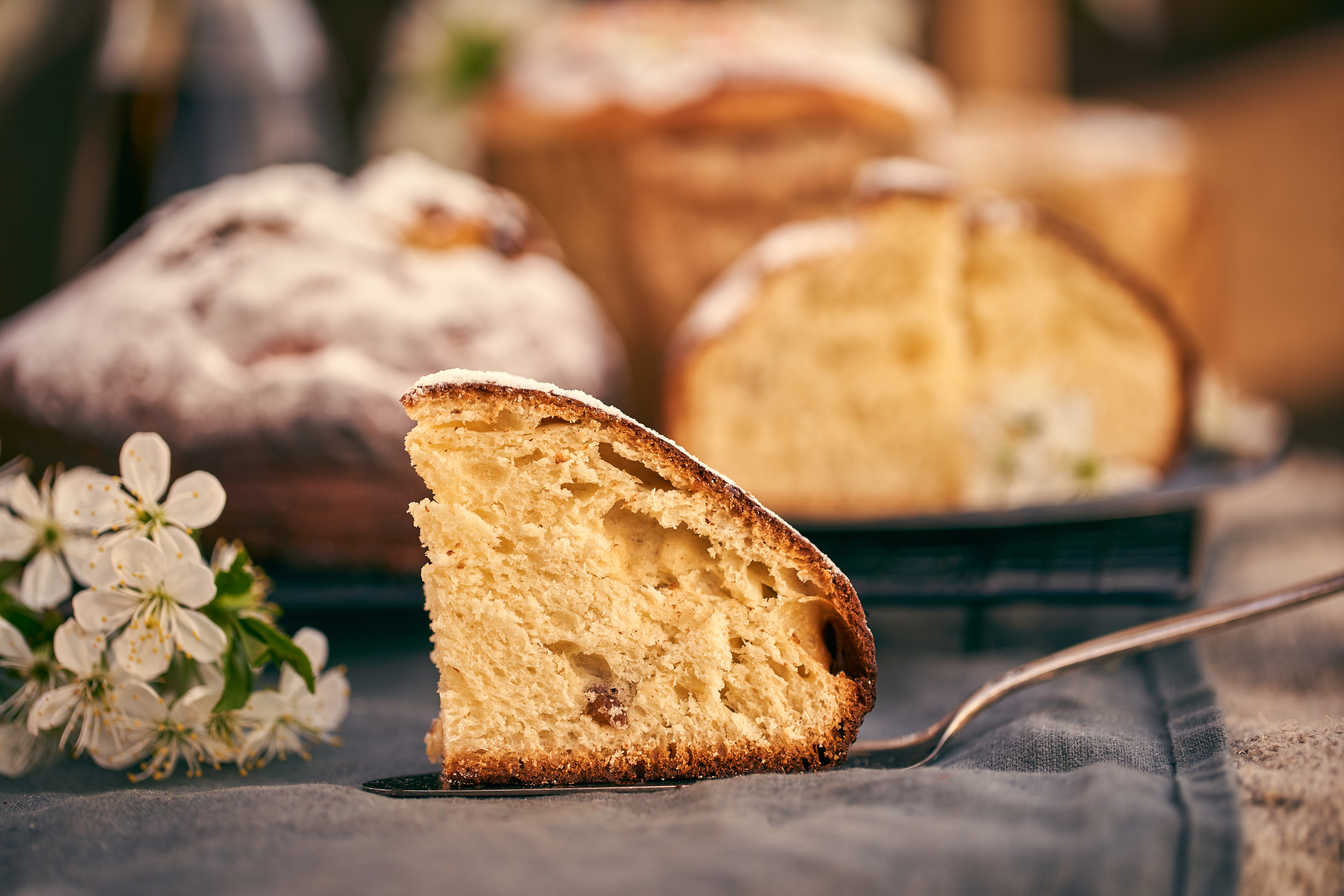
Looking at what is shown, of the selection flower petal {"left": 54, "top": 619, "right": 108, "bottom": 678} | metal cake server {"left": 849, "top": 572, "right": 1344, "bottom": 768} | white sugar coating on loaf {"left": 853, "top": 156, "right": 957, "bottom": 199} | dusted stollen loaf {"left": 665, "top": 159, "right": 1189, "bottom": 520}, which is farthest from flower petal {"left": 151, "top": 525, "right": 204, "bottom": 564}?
white sugar coating on loaf {"left": 853, "top": 156, "right": 957, "bottom": 199}

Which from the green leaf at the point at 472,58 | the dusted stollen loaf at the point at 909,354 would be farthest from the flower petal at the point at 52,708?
the green leaf at the point at 472,58

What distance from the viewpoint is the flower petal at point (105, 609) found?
91 centimetres

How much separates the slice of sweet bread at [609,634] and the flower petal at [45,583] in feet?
1.28

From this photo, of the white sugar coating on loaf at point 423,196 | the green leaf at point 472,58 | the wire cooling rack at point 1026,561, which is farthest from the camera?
the green leaf at point 472,58

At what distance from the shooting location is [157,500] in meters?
0.94

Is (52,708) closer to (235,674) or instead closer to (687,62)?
(235,674)

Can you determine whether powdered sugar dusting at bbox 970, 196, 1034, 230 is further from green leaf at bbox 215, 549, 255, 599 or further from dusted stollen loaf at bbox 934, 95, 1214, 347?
green leaf at bbox 215, 549, 255, 599

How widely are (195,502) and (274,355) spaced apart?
0.48 meters

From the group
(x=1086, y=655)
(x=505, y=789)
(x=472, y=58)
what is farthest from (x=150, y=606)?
(x=472, y=58)

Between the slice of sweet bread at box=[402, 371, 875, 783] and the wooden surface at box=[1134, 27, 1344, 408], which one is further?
the wooden surface at box=[1134, 27, 1344, 408]

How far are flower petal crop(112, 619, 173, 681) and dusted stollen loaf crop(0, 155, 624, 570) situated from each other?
0.43 m

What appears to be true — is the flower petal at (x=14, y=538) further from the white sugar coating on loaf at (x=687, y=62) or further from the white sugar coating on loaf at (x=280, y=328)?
the white sugar coating on loaf at (x=687, y=62)

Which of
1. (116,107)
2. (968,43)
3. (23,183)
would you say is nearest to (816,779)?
(116,107)

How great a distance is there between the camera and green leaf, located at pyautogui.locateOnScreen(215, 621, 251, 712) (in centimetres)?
93
